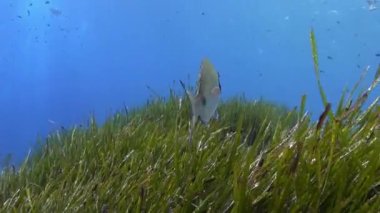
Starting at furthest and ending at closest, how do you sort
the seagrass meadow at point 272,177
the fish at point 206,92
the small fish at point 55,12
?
1. the small fish at point 55,12
2. the fish at point 206,92
3. the seagrass meadow at point 272,177

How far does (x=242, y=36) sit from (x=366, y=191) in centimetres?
553

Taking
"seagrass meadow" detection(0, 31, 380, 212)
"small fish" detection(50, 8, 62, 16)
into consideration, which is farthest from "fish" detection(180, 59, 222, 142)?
"small fish" detection(50, 8, 62, 16)

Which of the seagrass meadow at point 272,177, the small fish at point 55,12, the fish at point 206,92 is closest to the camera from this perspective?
the seagrass meadow at point 272,177

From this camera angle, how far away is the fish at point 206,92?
3.19 ft

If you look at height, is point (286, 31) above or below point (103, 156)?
above

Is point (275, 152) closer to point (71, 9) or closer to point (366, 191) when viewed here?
point (366, 191)

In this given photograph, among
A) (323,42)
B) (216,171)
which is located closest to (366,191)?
(216,171)

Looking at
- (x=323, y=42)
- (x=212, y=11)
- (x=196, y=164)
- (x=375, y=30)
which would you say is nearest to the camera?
(x=196, y=164)

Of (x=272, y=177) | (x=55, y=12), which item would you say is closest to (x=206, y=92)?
(x=272, y=177)

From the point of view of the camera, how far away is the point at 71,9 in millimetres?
5293

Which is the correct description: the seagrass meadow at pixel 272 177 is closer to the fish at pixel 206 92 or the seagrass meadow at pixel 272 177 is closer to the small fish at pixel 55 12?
the fish at pixel 206 92

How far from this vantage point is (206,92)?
3.25 ft

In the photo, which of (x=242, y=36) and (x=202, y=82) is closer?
(x=202, y=82)

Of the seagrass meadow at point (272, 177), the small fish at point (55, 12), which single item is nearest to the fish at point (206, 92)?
the seagrass meadow at point (272, 177)
